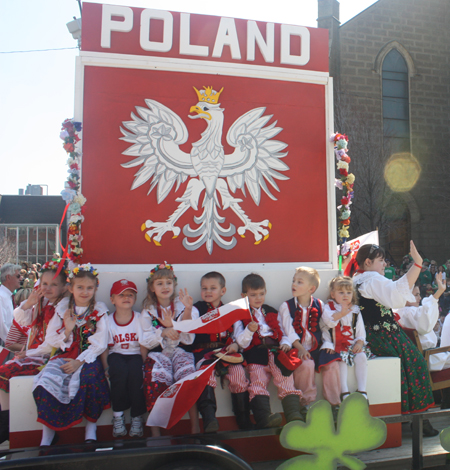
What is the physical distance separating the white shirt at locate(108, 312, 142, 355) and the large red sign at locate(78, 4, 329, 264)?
0.74 metres

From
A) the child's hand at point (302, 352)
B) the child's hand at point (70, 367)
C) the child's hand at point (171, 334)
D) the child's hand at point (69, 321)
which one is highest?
the child's hand at point (69, 321)

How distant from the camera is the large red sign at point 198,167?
3.83 meters

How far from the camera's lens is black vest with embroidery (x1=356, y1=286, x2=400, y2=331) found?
12.3 feet

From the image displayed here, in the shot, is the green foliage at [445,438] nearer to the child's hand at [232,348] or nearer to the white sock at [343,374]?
the white sock at [343,374]

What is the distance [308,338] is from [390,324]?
2.82ft

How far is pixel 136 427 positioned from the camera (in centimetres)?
288

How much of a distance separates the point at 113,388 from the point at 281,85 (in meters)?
3.17

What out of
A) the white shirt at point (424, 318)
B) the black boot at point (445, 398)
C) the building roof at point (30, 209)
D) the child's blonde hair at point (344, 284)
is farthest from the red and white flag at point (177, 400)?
the building roof at point (30, 209)

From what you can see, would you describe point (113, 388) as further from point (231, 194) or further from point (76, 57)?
point (76, 57)

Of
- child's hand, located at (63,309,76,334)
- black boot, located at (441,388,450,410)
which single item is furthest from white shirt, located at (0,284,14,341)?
black boot, located at (441,388,450,410)

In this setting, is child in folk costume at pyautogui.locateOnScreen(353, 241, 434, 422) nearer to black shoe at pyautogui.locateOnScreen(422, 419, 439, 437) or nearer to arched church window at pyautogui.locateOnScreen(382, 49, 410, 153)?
black shoe at pyautogui.locateOnScreen(422, 419, 439, 437)

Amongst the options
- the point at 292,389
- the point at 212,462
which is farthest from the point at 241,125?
the point at 212,462

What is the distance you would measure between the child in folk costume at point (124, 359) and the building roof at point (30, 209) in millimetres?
22887

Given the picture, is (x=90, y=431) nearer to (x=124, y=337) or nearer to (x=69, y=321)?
(x=124, y=337)
